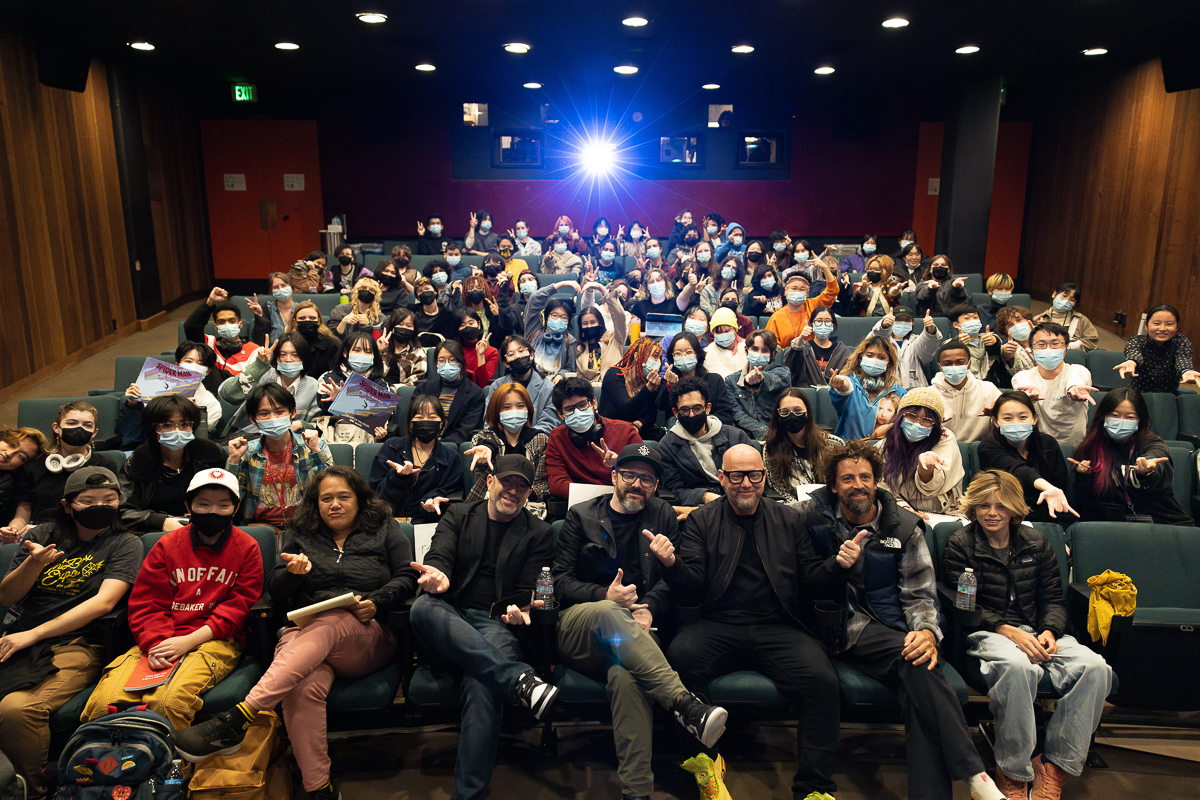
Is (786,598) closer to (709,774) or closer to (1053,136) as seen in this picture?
(709,774)

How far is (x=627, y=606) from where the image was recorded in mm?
3018

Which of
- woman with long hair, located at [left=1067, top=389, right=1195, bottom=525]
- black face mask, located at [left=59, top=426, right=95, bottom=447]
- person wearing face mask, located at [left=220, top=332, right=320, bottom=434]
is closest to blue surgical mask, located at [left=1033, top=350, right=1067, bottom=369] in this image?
woman with long hair, located at [left=1067, top=389, right=1195, bottom=525]

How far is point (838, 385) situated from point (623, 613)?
221 centimetres

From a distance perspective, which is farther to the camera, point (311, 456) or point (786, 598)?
point (311, 456)

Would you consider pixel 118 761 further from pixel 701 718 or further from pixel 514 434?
pixel 514 434

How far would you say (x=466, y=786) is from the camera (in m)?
2.67

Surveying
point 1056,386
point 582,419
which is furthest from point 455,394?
point 1056,386

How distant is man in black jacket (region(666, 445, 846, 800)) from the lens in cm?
279

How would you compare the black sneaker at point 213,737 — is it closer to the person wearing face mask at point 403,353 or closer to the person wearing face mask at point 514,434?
the person wearing face mask at point 514,434

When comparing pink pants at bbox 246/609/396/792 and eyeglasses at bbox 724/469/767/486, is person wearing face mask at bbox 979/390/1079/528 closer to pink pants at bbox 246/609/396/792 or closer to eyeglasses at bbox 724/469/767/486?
eyeglasses at bbox 724/469/767/486

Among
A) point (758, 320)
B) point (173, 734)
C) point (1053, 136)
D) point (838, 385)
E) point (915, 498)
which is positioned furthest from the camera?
point (1053, 136)

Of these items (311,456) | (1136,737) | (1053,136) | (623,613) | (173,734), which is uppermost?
(1053,136)

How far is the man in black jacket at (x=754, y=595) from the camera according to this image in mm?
2795

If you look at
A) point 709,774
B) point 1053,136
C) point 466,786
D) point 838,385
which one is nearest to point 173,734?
point 466,786
